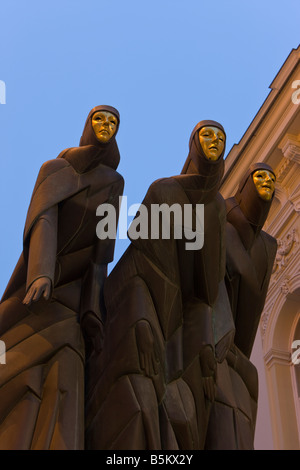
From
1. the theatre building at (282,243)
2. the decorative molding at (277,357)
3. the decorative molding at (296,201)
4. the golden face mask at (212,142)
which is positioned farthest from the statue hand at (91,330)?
the decorative molding at (296,201)

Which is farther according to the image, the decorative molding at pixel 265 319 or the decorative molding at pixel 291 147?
the decorative molding at pixel 265 319

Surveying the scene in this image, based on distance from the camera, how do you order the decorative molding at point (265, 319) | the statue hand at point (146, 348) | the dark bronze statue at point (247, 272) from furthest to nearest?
the decorative molding at point (265, 319)
the dark bronze statue at point (247, 272)
the statue hand at point (146, 348)

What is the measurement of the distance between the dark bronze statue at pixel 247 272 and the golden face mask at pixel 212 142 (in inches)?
22.4

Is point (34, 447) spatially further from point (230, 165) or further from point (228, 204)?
point (230, 165)

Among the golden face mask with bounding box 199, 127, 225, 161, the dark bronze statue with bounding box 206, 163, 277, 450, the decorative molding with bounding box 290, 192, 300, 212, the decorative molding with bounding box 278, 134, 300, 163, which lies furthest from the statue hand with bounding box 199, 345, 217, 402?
the decorative molding with bounding box 278, 134, 300, 163

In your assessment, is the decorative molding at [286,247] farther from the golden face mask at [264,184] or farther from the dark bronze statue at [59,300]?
the dark bronze statue at [59,300]

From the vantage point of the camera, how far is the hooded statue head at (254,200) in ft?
18.4

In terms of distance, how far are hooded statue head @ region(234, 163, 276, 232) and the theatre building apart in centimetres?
628

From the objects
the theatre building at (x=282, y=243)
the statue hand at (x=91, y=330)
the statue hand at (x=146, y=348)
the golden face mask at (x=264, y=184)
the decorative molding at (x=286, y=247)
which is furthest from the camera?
the decorative molding at (x=286, y=247)

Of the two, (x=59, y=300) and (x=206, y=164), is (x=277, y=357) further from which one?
(x=59, y=300)

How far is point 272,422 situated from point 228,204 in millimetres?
6100

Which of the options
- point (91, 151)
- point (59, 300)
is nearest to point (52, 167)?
point (91, 151)

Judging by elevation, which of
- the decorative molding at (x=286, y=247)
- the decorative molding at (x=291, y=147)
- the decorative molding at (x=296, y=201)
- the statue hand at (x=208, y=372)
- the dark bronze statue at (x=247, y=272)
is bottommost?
the statue hand at (x=208, y=372)
